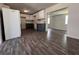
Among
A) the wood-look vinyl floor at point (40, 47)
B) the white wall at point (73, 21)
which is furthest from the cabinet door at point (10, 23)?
the white wall at point (73, 21)

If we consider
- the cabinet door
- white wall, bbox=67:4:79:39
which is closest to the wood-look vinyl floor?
the cabinet door

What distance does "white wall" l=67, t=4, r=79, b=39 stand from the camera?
4.37 m

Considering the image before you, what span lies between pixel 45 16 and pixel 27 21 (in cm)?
482

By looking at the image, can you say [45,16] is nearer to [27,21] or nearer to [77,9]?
[77,9]

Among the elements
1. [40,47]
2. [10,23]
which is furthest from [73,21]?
[10,23]

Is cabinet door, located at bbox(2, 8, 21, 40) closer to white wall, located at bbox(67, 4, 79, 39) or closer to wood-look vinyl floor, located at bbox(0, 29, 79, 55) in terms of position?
wood-look vinyl floor, located at bbox(0, 29, 79, 55)

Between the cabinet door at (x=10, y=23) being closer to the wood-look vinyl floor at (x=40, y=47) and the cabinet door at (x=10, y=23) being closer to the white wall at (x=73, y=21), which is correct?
the wood-look vinyl floor at (x=40, y=47)

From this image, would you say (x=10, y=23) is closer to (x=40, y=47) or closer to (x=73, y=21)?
(x=40, y=47)

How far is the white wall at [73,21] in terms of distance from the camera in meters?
4.37

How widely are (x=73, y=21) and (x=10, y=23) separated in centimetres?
377

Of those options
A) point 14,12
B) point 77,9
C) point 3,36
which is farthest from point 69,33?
point 3,36

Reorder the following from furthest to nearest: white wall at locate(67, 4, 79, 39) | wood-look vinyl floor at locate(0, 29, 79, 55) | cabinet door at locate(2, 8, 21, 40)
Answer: white wall at locate(67, 4, 79, 39) < cabinet door at locate(2, 8, 21, 40) < wood-look vinyl floor at locate(0, 29, 79, 55)

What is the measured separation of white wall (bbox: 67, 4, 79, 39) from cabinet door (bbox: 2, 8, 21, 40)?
3382 millimetres

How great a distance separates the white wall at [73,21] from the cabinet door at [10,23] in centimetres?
338
